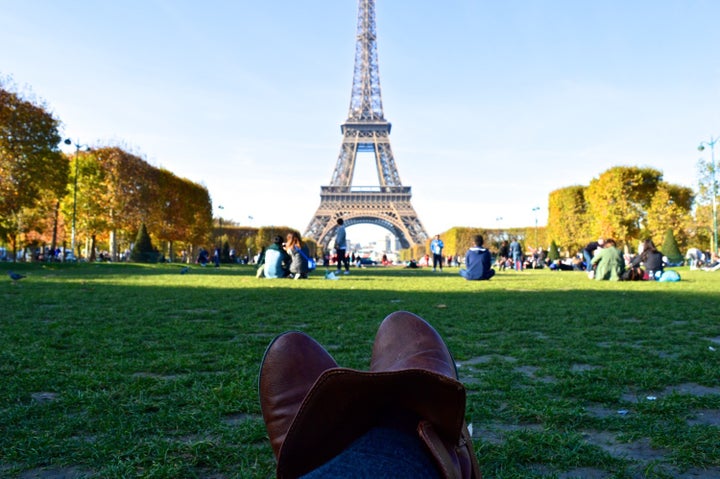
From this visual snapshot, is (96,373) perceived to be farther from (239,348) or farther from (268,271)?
(268,271)

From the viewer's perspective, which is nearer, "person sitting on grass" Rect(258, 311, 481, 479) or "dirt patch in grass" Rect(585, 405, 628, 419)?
"person sitting on grass" Rect(258, 311, 481, 479)

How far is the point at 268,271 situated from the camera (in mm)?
16547

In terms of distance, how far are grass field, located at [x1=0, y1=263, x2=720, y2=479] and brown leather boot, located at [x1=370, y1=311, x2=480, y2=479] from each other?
764 mm

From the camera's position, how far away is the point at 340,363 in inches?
154

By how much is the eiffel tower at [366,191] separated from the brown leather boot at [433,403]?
5569cm

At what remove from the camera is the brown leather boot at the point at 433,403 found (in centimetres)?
113

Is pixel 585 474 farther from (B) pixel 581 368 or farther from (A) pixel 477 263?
(A) pixel 477 263

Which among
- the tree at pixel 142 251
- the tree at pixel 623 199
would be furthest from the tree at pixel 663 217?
the tree at pixel 142 251

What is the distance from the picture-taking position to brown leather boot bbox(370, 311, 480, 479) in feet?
3.72

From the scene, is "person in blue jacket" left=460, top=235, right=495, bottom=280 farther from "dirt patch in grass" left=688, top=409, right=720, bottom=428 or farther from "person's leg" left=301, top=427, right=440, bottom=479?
"person's leg" left=301, top=427, right=440, bottom=479

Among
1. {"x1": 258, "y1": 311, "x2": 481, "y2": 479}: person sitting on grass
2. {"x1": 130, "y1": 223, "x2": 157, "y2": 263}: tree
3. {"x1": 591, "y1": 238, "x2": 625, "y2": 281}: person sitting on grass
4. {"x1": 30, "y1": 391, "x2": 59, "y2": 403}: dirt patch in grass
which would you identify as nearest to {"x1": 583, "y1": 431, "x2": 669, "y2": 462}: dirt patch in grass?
{"x1": 258, "y1": 311, "x2": 481, "y2": 479}: person sitting on grass

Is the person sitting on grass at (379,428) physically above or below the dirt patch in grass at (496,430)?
above

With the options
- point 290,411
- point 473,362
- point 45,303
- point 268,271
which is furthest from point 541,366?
point 268,271

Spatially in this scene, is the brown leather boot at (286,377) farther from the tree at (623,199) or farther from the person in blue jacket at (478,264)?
the tree at (623,199)
